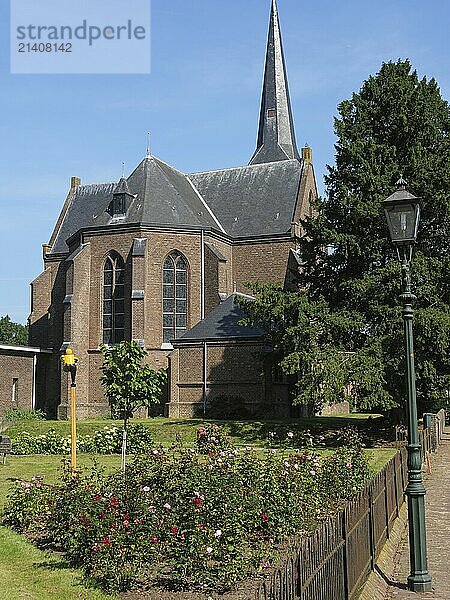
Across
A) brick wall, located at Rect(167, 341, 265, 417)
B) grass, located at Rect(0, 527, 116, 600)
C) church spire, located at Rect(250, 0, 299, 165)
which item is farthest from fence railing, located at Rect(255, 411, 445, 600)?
church spire, located at Rect(250, 0, 299, 165)

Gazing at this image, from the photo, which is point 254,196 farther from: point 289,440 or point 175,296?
point 289,440

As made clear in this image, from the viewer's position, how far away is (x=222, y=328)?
3681 centimetres

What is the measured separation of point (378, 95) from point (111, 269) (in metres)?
19.3

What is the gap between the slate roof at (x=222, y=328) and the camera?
118 feet

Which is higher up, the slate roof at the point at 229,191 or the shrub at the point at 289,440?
the slate roof at the point at 229,191

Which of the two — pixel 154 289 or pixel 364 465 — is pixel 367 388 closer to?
pixel 364 465

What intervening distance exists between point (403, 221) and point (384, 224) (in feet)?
59.5

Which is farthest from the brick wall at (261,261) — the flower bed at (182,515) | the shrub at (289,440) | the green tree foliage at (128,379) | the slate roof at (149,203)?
the flower bed at (182,515)

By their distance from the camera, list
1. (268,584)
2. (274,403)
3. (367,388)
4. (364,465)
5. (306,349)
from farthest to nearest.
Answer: (274,403) < (306,349) < (367,388) < (364,465) < (268,584)

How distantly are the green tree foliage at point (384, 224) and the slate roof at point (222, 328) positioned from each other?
314 inches

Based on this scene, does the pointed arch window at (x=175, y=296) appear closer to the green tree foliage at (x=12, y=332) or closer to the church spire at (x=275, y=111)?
the church spire at (x=275, y=111)

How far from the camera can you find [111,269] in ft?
133

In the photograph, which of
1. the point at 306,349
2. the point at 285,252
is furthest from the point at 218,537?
the point at 285,252

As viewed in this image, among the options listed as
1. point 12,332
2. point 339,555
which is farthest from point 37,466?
point 12,332
